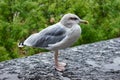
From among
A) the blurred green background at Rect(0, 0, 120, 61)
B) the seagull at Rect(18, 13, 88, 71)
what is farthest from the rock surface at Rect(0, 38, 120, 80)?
the blurred green background at Rect(0, 0, 120, 61)

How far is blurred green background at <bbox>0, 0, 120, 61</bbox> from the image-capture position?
2.47 m

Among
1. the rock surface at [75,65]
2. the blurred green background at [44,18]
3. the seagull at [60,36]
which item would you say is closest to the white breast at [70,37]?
the seagull at [60,36]

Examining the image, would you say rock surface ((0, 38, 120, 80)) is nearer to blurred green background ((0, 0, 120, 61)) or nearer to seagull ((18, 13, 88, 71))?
seagull ((18, 13, 88, 71))

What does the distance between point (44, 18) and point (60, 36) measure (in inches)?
35.8

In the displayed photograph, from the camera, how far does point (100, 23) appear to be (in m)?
2.72

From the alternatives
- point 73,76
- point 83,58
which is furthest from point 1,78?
point 83,58

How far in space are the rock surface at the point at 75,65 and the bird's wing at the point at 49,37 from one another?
0.14 m

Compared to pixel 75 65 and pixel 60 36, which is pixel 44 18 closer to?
pixel 75 65

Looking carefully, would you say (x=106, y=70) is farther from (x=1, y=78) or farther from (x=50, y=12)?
(x=50, y=12)

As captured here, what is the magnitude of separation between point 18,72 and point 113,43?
23.4 inches

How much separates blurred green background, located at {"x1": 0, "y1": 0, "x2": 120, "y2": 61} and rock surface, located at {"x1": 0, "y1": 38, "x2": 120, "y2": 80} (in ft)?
1.49

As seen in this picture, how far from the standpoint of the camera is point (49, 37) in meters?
1.71

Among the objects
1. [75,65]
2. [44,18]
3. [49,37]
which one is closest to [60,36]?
[49,37]

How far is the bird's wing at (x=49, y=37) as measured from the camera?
5.55 feet
